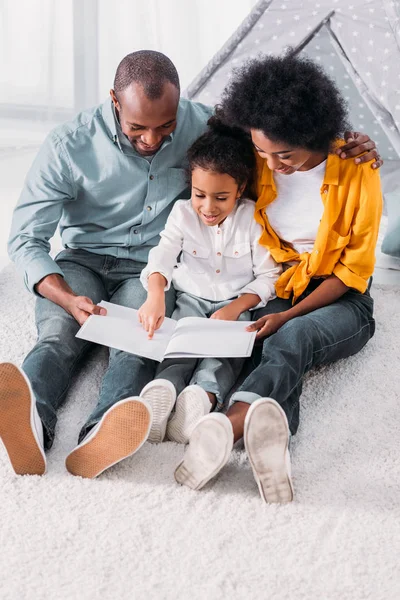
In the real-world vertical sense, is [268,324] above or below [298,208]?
below

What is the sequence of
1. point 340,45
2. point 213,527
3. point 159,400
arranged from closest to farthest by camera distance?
point 213,527
point 159,400
point 340,45

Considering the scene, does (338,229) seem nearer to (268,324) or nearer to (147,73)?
(268,324)

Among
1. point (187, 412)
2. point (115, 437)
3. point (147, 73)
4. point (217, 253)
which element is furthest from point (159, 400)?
point (147, 73)

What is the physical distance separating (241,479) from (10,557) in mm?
418

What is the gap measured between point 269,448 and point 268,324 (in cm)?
42

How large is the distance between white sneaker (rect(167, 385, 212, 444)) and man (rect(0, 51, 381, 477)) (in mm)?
28

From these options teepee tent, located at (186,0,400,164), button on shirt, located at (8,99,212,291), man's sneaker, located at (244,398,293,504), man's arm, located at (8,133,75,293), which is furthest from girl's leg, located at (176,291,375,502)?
teepee tent, located at (186,0,400,164)

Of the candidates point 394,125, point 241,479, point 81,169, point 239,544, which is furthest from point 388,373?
point 394,125

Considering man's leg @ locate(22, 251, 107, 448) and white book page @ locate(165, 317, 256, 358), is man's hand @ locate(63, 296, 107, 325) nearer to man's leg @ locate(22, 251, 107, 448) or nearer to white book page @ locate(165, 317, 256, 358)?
man's leg @ locate(22, 251, 107, 448)

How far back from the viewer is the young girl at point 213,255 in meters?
1.64

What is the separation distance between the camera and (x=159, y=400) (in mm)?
1454

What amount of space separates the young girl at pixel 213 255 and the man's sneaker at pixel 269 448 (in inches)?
11.1

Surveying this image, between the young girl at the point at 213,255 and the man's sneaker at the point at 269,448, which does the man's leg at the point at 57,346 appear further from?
the man's sneaker at the point at 269,448

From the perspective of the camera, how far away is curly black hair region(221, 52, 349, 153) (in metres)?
1.58
